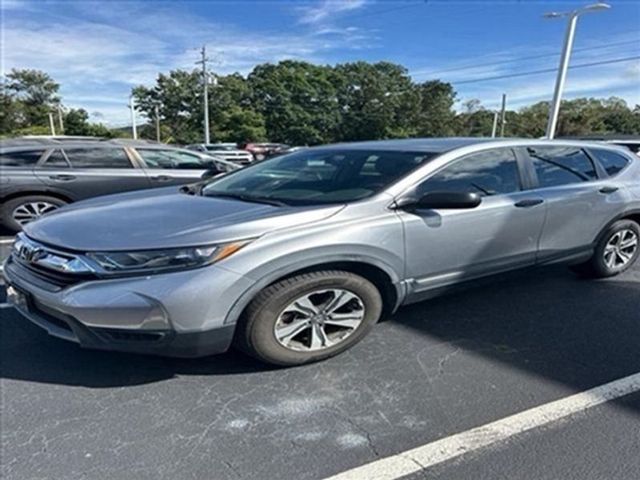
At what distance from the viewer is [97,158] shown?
6.58m

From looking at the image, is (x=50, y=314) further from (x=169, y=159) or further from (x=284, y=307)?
(x=169, y=159)

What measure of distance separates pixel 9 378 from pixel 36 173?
416 centimetres

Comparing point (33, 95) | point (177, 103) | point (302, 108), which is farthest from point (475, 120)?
point (33, 95)

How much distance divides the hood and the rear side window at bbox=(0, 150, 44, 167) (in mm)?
3716

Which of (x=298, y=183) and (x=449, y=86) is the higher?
(x=449, y=86)

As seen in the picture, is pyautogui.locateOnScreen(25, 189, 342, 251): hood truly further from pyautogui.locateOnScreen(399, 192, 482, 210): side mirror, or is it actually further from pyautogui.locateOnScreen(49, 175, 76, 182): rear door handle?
pyautogui.locateOnScreen(49, 175, 76, 182): rear door handle

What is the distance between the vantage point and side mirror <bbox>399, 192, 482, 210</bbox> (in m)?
2.81

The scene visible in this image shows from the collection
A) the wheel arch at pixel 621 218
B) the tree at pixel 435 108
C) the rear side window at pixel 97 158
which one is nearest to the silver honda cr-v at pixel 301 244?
the wheel arch at pixel 621 218

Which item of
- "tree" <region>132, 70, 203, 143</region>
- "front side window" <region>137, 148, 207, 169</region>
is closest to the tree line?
"tree" <region>132, 70, 203, 143</region>

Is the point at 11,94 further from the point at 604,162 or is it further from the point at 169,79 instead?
the point at 604,162

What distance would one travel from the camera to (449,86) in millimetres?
58750

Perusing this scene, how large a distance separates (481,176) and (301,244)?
1.56m

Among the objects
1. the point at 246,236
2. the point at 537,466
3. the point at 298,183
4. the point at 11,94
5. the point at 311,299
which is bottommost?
the point at 537,466

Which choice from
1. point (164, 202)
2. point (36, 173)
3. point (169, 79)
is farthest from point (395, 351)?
point (169, 79)
